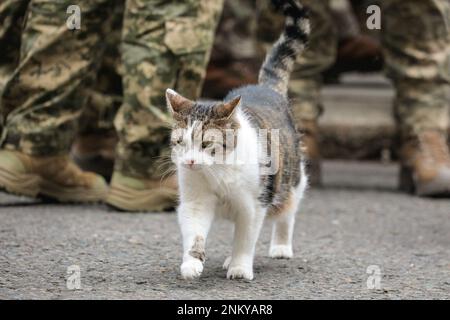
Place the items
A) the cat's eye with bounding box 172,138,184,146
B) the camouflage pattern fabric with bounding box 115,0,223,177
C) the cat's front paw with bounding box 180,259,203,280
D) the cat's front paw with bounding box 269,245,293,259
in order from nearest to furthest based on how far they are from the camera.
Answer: the cat's front paw with bounding box 180,259,203,280 < the cat's eye with bounding box 172,138,184,146 < the cat's front paw with bounding box 269,245,293,259 < the camouflage pattern fabric with bounding box 115,0,223,177

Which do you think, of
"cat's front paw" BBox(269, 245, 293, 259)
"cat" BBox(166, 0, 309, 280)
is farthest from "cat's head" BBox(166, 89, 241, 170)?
"cat's front paw" BBox(269, 245, 293, 259)

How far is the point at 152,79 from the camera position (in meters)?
4.39

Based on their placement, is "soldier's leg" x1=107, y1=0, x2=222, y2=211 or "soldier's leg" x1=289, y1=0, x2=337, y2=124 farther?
"soldier's leg" x1=289, y1=0, x2=337, y2=124

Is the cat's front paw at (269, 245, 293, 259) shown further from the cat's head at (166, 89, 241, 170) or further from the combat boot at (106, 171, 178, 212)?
the combat boot at (106, 171, 178, 212)

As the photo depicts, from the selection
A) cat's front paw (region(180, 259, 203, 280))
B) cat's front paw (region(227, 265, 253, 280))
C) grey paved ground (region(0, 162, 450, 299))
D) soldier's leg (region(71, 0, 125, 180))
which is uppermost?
soldier's leg (region(71, 0, 125, 180))

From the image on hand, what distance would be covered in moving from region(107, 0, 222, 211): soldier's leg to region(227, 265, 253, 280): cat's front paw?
1196mm

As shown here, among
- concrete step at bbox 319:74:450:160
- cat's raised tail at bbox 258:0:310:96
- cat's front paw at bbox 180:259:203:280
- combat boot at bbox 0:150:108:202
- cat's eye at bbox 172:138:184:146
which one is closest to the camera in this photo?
cat's front paw at bbox 180:259:203:280

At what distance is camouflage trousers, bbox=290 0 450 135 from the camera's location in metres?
5.49

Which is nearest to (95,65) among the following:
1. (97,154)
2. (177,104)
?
(97,154)

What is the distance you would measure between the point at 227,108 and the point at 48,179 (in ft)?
5.77

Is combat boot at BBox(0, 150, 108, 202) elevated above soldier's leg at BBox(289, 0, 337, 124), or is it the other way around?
soldier's leg at BBox(289, 0, 337, 124)

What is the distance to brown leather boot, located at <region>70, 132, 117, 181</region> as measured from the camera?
537 centimetres

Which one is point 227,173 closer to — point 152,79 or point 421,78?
point 152,79
